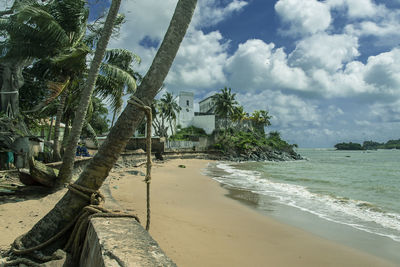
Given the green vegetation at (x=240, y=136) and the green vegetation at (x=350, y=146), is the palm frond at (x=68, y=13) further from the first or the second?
the green vegetation at (x=350, y=146)

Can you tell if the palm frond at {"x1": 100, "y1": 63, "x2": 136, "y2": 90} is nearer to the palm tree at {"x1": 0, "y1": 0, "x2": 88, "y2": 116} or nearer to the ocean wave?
the palm tree at {"x1": 0, "y1": 0, "x2": 88, "y2": 116}

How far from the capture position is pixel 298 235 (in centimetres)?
608

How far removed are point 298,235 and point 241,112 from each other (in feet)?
164

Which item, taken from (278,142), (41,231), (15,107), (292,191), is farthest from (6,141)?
(278,142)

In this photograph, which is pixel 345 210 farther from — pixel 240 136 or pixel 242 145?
pixel 240 136

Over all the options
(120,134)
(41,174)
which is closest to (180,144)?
(41,174)

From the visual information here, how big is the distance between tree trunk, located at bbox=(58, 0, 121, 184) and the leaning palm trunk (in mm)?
3668

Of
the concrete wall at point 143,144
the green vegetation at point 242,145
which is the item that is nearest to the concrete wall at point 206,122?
the green vegetation at point 242,145

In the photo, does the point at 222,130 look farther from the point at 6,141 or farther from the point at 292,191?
the point at 6,141

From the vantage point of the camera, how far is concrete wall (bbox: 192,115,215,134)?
175ft

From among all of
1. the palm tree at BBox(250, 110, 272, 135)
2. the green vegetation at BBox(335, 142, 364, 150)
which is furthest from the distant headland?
the palm tree at BBox(250, 110, 272, 135)

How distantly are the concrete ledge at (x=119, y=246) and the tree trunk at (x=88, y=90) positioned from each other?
180 inches

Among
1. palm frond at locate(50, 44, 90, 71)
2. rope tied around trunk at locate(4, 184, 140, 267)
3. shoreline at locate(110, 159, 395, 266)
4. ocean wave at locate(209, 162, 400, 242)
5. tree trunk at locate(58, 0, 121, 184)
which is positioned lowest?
ocean wave at locate(209, 162, 400, 242)

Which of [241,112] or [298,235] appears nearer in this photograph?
[298,235]
